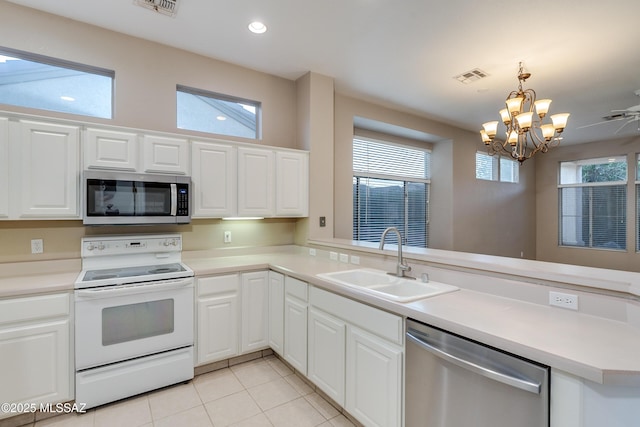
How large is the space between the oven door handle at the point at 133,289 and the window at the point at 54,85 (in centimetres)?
153

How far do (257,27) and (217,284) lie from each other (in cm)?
222

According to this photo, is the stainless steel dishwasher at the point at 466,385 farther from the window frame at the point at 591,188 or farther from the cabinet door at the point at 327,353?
the window frame at the point at 591,188

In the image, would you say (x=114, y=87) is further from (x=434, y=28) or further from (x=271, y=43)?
(x=434, y=28)

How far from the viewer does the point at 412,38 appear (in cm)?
280

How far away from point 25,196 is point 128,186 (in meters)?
0.62

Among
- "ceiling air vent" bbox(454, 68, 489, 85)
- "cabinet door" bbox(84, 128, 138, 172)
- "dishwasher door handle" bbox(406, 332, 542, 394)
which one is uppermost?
"ceiling air vent" bbox(454, 68, 489, 85)

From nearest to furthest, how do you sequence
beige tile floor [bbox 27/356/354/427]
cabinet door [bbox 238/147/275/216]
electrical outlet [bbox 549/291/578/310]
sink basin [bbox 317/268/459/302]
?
1. electrical outlet [bbox 549/291/578/310]
2. sink basin [bbox 317/268/459/302]
3. beige tile floor [bbox 27/356/354/427]
4. cabinet door [bbox 238/147/275/216]

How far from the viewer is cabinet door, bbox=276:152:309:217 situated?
3266 mm

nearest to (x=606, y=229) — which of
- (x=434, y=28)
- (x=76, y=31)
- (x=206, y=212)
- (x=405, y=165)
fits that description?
(x=405, y=165)

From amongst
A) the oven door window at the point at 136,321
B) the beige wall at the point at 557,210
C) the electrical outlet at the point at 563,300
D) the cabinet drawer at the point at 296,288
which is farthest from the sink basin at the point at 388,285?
the beige wall at the point at 557,210

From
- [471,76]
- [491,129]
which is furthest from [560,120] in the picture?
[471,76]

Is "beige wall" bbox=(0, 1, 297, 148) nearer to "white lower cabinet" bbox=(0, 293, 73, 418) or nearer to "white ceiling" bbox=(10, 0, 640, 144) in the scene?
"white ceiling" bbox=(10, 0, 640, 144)

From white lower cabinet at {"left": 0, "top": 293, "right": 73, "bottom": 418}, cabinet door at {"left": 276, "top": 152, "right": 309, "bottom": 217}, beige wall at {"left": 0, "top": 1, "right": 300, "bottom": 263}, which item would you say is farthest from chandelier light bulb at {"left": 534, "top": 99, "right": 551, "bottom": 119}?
white lower cabinet at {"left": 0, "top": 293, "right": 73, "bottom": 418}

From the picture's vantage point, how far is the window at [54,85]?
2.39 m
